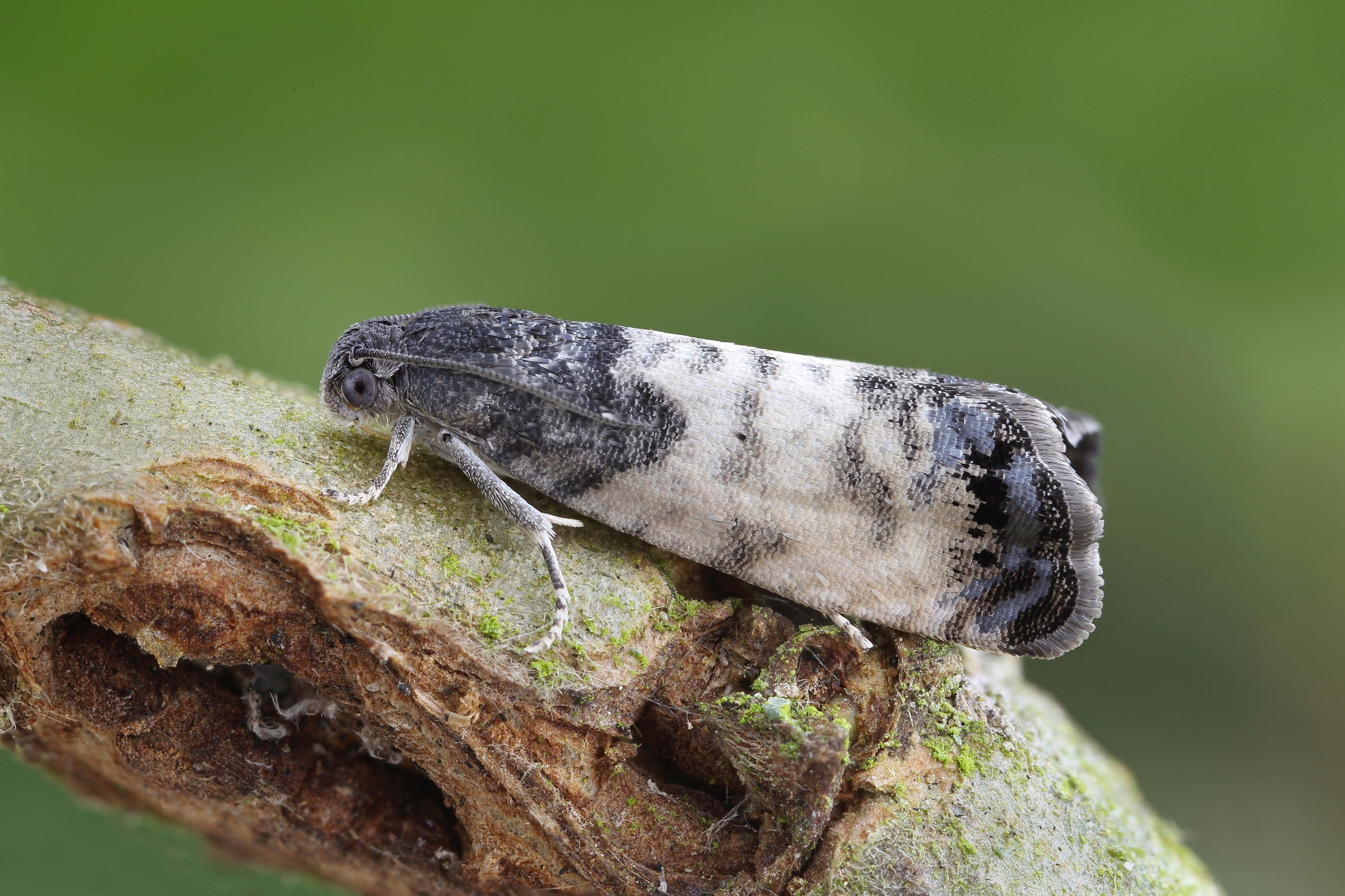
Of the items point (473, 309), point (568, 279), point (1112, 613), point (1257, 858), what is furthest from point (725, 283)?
point (1257, 858)

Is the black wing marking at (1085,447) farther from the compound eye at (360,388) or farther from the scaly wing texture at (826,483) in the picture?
the compound eye at (360,388)

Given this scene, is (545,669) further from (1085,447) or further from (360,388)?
(1085,447)

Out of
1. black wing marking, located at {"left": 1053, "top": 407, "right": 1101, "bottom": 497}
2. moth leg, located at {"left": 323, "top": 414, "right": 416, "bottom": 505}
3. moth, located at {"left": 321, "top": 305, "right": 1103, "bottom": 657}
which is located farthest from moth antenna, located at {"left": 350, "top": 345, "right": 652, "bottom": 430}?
black wing marking, located at {"left": 1053, "top": 407, "right": 1101, "bottom": 497}

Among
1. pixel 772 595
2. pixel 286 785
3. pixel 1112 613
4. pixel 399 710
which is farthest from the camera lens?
pixel 1112 613

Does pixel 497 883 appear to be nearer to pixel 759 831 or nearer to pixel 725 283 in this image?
pixel 759 831

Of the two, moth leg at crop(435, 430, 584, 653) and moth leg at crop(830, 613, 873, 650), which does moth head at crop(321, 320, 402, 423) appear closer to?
moth leg at crop(435, 430, 584, 653)

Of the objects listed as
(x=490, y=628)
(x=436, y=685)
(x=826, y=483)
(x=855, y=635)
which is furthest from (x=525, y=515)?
(x=855, y=635)

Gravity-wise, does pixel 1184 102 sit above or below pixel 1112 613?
above

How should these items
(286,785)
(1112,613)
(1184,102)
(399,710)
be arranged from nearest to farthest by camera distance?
(399,710) → (286,785) → (1184,102) → (1112,613)
